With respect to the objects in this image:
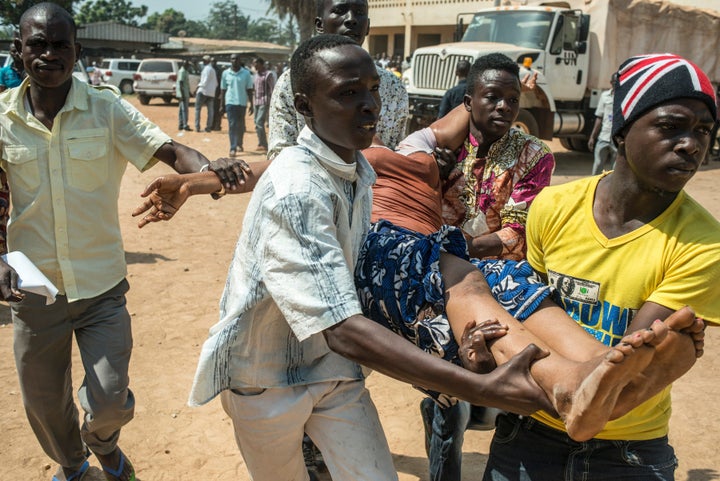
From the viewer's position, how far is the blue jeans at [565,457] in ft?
6.96

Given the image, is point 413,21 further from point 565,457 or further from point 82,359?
point 565,457

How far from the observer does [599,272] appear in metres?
2.14

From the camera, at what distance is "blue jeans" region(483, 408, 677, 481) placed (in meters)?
2.12

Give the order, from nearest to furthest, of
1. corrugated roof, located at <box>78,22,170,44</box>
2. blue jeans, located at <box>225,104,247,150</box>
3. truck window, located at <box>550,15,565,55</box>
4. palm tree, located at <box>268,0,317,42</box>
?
truck window, located at <box>550,15,565,55</box> < blue jeans, located at <box>225,104,247,150</box> < palm tree, located at <box>268,0,317,42</box> < corrugated roof, located at <box>78,22,170,44</box>

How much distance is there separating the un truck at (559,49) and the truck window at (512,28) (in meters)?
0.02

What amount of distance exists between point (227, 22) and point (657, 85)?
125m

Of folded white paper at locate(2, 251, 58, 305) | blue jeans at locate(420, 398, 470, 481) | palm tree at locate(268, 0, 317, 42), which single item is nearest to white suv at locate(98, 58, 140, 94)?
palm tree at locate(268, 0, 317, 42)

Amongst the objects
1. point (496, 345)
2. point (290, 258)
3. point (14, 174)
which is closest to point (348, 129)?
point (290, 258)

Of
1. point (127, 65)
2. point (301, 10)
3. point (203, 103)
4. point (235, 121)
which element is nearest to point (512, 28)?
point (235, 121)

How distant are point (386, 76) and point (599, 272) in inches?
68.9

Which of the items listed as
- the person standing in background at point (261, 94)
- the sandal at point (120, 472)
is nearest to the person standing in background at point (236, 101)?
the person standing in background at point (261, 94)

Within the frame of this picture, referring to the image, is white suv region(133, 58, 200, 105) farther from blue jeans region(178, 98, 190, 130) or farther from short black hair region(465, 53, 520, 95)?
short black hair region(465, 53, 520, 95)

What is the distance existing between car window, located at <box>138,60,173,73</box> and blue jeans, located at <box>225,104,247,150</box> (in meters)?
13.9

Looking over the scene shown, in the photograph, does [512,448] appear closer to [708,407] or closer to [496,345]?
[496,345]
